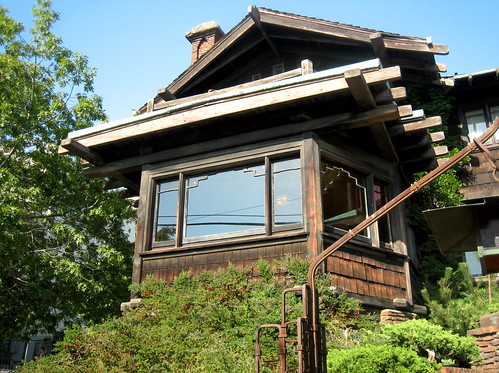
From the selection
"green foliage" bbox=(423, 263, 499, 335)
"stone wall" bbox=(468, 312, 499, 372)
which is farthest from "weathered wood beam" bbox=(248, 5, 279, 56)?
"stone wall" bbox=(468, 312, 499, 372)

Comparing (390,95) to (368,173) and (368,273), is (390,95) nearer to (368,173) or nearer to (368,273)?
(368,173)

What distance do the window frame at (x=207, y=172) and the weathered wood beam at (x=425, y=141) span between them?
243cm

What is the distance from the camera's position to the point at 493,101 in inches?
508

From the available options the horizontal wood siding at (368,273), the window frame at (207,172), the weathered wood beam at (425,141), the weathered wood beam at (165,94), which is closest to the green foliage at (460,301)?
the horizontal wood siding at (368,273)

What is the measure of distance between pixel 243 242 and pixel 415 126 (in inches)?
141

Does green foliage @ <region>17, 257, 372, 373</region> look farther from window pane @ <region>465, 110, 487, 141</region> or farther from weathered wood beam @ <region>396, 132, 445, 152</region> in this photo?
window pane @ <region>465, 110, 487, 141</region>

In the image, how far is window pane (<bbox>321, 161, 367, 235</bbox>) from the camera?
8883 mm

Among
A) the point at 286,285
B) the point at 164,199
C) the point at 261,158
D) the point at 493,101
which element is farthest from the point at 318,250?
the point at 493,101

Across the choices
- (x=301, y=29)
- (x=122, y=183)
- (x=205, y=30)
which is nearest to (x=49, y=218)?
(x=122, y=183)

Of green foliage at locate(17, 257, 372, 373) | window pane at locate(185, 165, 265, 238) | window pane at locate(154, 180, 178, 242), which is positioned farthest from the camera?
window pane at locate(154, 180, 178, 242)

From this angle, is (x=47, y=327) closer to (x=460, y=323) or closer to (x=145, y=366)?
(x=145, y=366)

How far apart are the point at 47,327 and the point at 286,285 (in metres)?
9.63

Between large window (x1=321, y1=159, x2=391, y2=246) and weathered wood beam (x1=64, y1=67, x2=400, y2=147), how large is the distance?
1362mm

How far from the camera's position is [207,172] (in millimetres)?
9797
